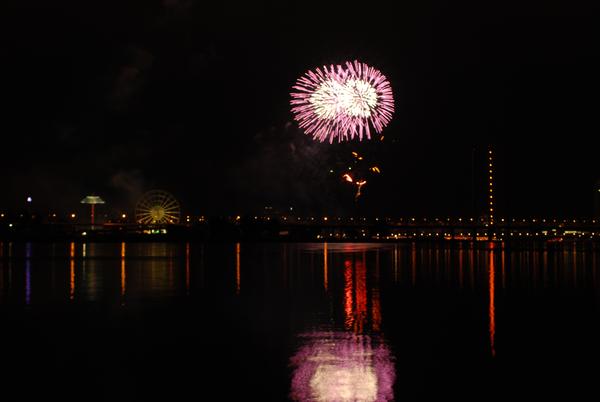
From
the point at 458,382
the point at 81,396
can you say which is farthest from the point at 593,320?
the point at 81,396

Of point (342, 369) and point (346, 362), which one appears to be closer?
point (342, 369)

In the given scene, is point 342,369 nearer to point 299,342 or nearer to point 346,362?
point 346,362

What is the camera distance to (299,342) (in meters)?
17.0

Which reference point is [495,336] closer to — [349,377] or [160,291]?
[349,377]

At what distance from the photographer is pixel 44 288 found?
101 ft

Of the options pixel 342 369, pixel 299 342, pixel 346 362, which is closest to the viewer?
pixel 342 369

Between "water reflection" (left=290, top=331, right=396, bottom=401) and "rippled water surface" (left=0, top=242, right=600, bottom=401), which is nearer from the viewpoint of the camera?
"water reflection" (left=290, top=331, right=396, bottom=401)

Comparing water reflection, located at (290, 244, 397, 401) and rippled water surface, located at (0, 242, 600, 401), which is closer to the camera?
water reflection, located at (290, 244, 397, 401)

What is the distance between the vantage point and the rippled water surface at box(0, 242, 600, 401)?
41.6ft

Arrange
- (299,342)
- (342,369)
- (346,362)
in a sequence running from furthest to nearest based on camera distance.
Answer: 1. (299,342)
2. (346,362)
3. (342,369)

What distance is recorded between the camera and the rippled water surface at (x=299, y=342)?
499 inches

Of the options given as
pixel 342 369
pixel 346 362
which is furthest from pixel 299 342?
pixel 342 369

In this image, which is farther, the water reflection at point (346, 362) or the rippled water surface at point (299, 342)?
the rippled water surface at point (299, 342)

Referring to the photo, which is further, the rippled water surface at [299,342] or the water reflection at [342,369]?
the rippled water surface at [299,342]
